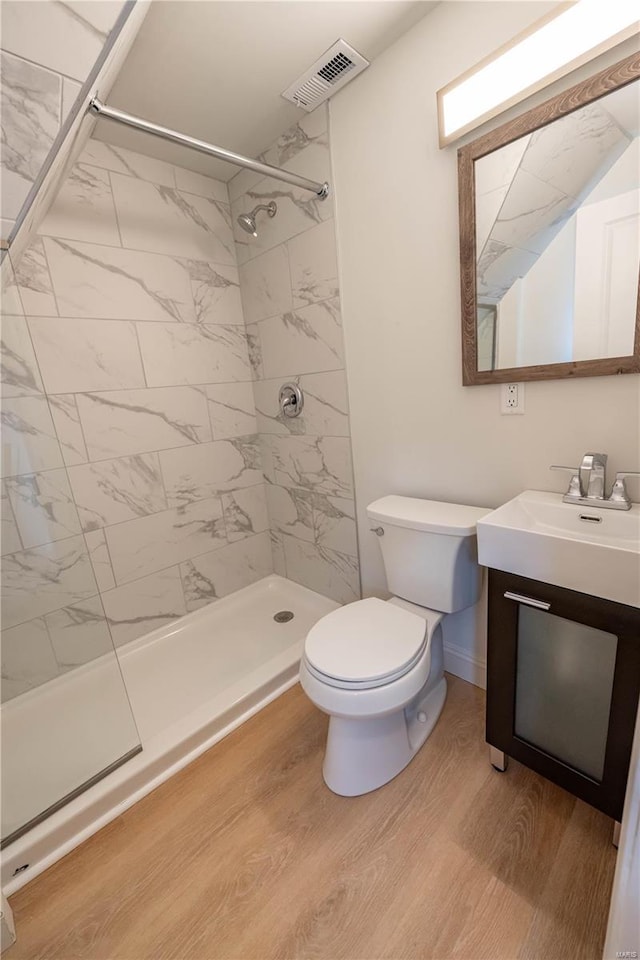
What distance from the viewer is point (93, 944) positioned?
0.95 meters

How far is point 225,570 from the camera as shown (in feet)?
7.64

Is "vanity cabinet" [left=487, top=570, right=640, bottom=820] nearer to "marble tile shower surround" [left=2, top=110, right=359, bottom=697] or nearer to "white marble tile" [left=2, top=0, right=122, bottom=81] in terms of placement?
"marble tile shower surround" [left=2, top=110, right=359, bottom=697]

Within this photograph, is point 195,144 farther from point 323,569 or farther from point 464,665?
point 464,665

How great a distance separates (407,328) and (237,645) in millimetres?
1723

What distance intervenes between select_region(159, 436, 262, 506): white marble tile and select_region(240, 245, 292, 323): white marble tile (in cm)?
72

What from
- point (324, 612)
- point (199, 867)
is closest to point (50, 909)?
point (199, 867)

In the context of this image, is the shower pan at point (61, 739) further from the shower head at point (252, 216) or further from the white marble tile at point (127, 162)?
the white marble tile at point (127, 162)

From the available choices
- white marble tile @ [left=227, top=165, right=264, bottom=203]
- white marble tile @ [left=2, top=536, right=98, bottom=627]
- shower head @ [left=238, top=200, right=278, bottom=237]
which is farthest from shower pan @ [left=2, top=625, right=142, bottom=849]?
white marble tile @ [left=227, top=165, right=264, bottom=203]

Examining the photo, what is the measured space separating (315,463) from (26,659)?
4.91 ft

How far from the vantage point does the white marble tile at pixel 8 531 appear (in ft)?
4.75

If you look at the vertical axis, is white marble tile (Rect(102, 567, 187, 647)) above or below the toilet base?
above

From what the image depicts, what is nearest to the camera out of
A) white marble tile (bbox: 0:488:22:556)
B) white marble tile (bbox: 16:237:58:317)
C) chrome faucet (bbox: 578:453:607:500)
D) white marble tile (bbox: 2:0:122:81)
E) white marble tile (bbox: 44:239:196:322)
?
white marble tile (bbox: 2:0:122:81)

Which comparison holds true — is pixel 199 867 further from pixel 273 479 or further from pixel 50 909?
pixel 273 479

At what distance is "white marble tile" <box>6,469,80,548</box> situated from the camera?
1476mm
